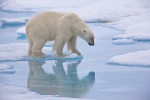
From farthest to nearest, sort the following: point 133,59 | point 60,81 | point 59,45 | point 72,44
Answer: point 72,44, point 59,45, point 133,59, point 60,81

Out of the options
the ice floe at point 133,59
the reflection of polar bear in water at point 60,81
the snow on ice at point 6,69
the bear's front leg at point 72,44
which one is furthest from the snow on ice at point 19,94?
the bear's front leg at point 72,44

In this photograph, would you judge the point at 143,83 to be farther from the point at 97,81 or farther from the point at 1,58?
the point at 1,58

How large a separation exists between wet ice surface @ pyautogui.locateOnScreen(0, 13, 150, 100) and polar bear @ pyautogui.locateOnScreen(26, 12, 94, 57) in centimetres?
23

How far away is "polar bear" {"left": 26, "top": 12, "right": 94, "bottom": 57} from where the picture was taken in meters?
5.70

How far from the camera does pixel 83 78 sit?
4.65 m

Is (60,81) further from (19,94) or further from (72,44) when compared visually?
(72,44)

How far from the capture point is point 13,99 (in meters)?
3.88

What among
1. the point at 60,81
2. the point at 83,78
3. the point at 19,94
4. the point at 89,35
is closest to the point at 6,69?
the point at 60,81

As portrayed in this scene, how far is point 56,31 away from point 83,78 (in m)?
1.27

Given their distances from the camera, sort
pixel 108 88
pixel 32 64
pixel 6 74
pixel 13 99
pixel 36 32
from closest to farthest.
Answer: pixel 13 99 → pixel 108 88 → pixel 6 74 → pixel 32 64 → pixel 36 32

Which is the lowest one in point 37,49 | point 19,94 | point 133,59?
point 37,49

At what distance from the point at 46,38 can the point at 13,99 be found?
6.52ft

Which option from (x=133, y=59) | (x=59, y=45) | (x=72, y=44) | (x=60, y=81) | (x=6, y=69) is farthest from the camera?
(x=72, y=44)

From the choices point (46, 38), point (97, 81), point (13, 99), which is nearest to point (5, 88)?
point (13, 99)
